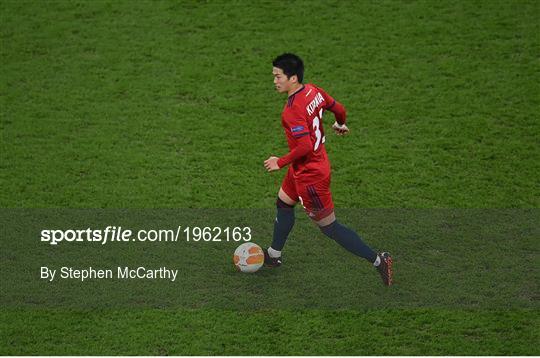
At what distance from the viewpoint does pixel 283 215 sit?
8984mm

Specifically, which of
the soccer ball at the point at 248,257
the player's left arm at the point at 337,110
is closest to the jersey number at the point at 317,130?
the player's left arm at the point at 337,110

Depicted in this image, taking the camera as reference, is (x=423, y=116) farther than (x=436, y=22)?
No

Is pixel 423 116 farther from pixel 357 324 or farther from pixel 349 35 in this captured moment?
pixel 357 324

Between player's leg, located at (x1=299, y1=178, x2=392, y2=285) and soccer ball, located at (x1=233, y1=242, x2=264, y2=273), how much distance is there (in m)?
0.76

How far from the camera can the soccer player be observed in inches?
327

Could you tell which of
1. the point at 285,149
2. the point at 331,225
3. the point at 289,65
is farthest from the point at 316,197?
the point at 285,149

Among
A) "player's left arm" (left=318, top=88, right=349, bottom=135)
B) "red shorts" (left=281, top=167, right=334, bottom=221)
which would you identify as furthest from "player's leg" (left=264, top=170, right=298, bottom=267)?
"player's left arm" (left=318, top=88, right=349, bottom=135)

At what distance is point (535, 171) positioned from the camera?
10.9 m

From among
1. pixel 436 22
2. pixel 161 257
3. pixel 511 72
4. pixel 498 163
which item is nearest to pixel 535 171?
pixel 498 163

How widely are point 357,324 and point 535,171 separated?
389 cm

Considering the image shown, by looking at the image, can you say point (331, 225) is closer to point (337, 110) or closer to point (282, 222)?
point (282, 222)

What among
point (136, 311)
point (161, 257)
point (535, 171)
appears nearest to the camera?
point (136, 311)

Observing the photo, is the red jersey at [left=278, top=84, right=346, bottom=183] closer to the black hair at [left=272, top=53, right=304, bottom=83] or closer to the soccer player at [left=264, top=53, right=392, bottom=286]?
the soccer player at [left=264, top=53, right=392, bottom=286]

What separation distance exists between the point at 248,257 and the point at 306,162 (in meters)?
1.24
